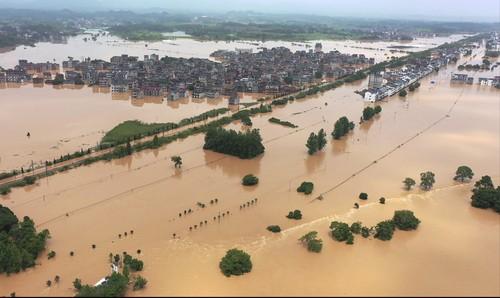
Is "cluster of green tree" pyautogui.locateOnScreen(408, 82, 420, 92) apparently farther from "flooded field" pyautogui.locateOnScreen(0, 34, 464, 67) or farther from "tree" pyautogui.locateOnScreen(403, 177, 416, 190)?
"tree" pyautogui.locateOnScreen(403, 177, 416, 190)

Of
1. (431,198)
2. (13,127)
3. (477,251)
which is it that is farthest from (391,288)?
(13,127)

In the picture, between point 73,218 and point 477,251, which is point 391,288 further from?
point 73,218

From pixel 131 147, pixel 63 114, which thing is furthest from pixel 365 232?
pixel 63 114

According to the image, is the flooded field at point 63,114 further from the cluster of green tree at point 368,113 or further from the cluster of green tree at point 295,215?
the cluster of green tree at point 295,215

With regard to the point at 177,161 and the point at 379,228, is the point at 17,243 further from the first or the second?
the point at 379,228

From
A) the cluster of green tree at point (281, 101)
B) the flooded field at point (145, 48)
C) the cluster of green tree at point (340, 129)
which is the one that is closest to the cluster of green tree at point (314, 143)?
the cluster of green tree at point (340, 129)

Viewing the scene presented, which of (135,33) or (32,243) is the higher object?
(135,33)
